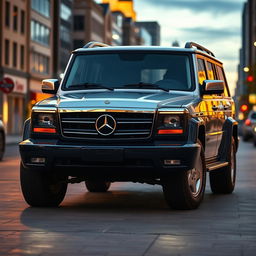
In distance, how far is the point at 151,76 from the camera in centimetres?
1181

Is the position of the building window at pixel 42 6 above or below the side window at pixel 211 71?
above

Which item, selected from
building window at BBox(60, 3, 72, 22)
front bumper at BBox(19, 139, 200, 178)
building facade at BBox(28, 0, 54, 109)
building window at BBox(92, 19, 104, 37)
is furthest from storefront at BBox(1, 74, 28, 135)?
front bumper at BBox(19, 139, 200, 178)

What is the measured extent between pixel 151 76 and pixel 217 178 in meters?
2.60

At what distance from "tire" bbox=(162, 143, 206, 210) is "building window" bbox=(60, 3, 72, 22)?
85541 mm

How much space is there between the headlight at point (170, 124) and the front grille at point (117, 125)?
0.11 m

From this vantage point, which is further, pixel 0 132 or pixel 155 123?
pixel 0 132

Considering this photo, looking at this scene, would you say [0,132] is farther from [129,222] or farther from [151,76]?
[129,222]

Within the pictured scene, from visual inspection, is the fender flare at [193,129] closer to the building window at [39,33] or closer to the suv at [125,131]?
the suv at [125,131]

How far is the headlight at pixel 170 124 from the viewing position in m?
10.4

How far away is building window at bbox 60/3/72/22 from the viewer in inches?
3793

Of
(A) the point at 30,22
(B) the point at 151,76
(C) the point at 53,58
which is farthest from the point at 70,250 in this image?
(C) the point at 53,58

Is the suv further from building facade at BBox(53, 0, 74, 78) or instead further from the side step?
building facade at BBox(53, 0, 74, 78)

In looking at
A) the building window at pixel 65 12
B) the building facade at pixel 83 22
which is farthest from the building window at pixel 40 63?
the building facade at pixel 83 22

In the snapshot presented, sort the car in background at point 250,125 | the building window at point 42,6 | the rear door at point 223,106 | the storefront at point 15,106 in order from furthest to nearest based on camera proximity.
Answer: the building window at point 42,6, the storefront at point 15,106, the car in background at point 250,125, the rear door at point 223,106
